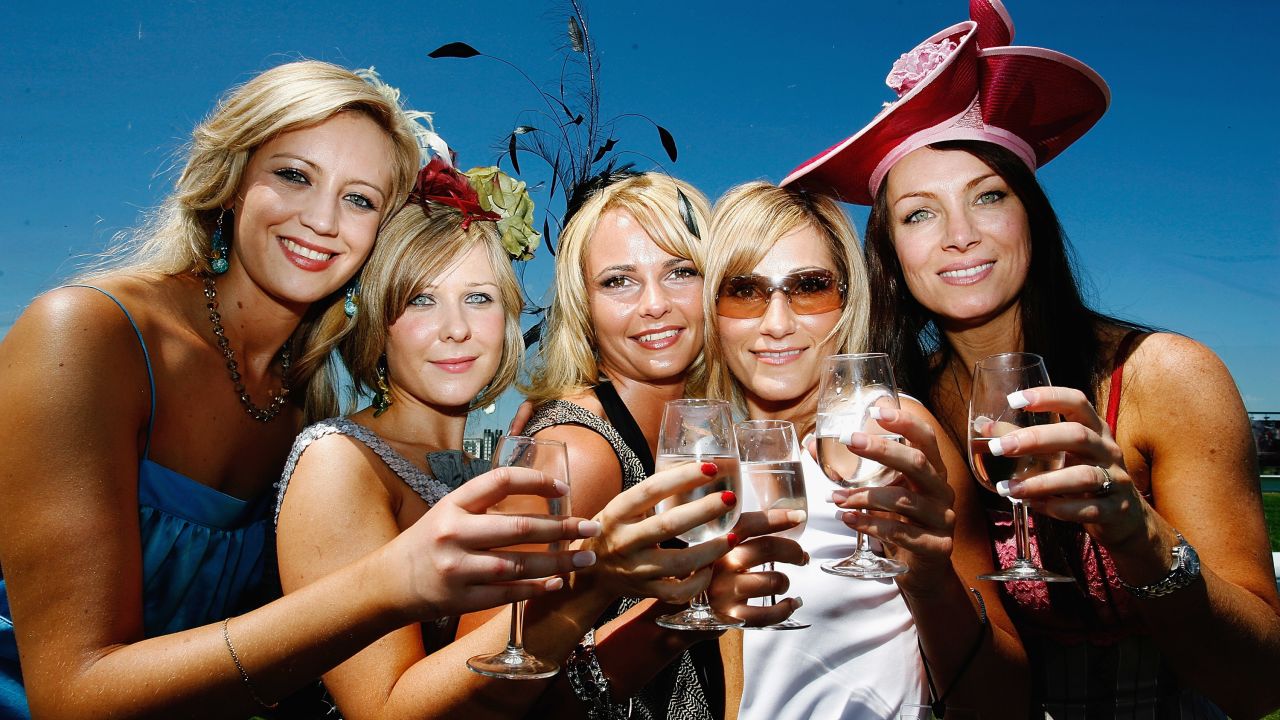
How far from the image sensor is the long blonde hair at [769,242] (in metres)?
3.78

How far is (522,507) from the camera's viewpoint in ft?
6.75

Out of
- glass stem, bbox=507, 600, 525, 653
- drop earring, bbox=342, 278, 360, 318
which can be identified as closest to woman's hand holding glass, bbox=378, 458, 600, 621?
glass stem, bbox=507, 600, 525, 653

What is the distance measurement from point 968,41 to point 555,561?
2.69m

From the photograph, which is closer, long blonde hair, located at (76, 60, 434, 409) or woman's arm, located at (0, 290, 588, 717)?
woman's arm, located at (0, 290, 588, 717)

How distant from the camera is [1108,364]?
3197mm

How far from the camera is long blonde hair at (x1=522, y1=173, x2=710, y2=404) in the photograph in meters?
3.94

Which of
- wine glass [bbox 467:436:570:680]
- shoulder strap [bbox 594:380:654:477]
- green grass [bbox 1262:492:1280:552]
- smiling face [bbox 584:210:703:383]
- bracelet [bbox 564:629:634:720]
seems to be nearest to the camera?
wine glass [bbox 467:436:570:680]

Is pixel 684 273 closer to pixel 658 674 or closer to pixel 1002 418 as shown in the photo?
pixel 658 674

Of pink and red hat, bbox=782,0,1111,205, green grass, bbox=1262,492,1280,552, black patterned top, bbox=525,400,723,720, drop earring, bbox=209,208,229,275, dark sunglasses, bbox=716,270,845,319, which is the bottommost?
green grass, bbox=1262,492,1280,552

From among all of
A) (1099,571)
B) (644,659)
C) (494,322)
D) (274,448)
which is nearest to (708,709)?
(644,659)

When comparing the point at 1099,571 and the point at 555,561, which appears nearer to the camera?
the point at 555,561

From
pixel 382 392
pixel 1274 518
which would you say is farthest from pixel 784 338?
pixel 1274 518

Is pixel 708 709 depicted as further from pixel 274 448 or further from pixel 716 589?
pixel 274 448

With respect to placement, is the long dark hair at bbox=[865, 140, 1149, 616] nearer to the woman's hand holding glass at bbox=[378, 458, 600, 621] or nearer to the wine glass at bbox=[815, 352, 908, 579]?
the wine glass at bbox=[815, 352, 908, 579]
